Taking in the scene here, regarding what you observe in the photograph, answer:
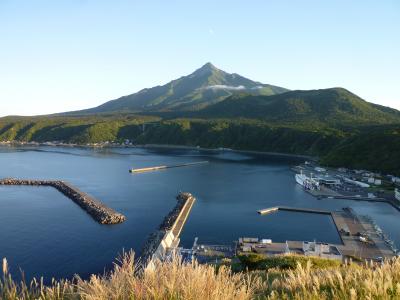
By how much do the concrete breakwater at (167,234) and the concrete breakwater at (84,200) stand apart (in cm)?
644

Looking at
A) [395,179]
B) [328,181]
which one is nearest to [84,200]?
[328,181]

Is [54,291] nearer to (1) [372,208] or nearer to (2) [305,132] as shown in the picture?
(1) [372,208]

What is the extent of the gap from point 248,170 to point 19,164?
59.9 metres

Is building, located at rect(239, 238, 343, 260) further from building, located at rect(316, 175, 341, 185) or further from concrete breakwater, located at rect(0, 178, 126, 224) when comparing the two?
building, located at rect(316, 175, 341, 185)

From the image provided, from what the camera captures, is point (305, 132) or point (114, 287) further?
point (305, 132)

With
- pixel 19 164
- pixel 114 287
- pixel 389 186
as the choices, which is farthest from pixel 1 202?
pixel 389 186

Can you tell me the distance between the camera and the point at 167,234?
120 ft

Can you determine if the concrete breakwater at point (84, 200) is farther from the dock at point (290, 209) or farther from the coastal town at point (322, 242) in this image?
the dock at point (290, 209)

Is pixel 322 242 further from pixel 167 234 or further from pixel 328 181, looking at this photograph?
pixel 328 181

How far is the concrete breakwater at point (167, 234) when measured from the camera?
32.6 m

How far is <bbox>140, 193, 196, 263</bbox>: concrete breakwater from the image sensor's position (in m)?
32.6

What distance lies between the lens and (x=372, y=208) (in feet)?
175

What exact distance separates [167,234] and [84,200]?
22.5 metres

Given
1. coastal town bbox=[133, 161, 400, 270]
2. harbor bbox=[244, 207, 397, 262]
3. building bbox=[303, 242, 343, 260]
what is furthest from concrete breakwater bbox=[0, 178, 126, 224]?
building bbox=[303, 242, 343, 260]
